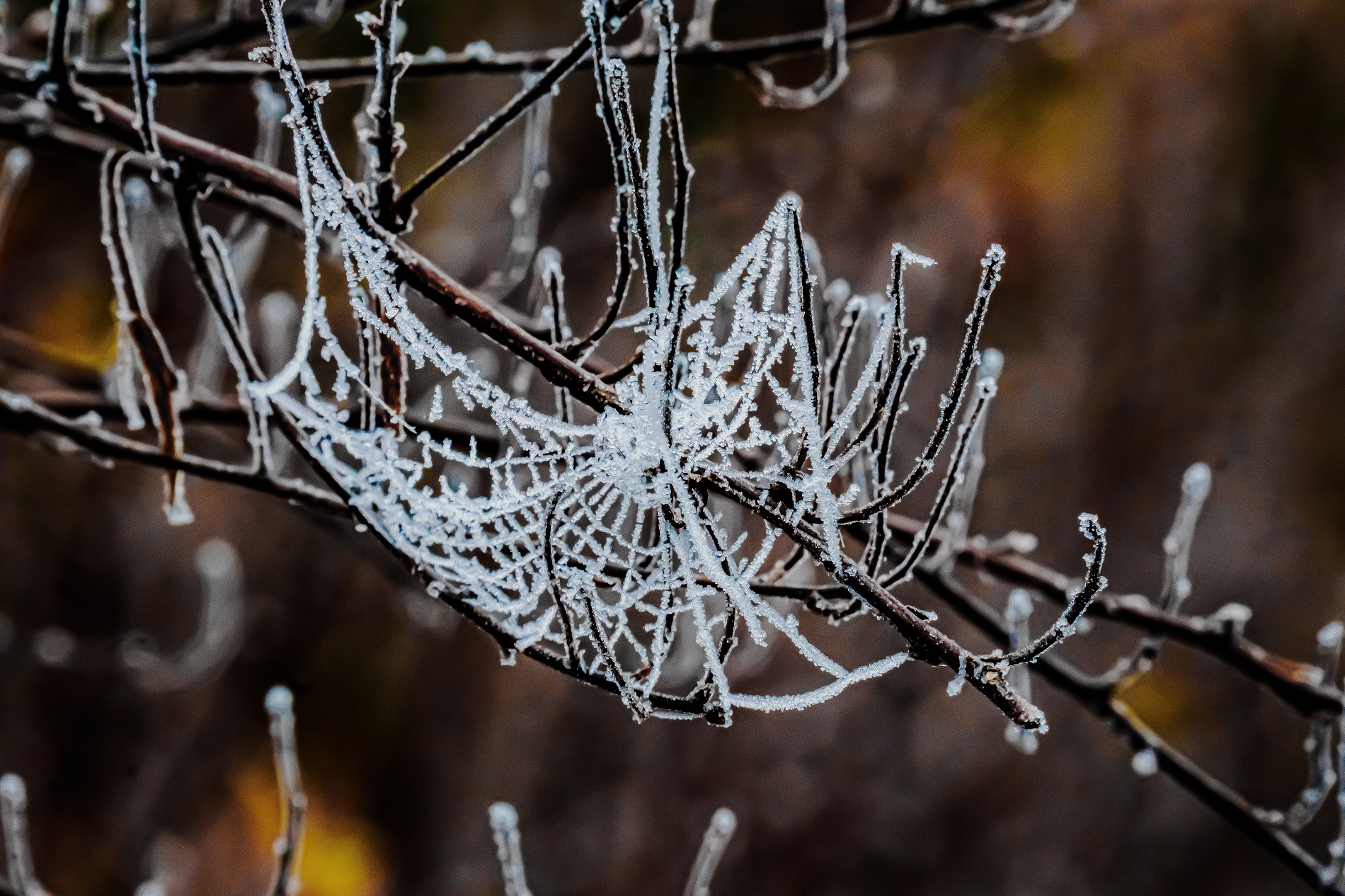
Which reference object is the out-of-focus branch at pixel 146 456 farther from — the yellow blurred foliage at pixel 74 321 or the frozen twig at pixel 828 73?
the yellow blurred foliage at pixel 74 321

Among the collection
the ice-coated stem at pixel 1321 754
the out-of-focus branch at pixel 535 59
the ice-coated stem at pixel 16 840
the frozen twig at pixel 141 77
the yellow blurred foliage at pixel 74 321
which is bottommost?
→ the ice-coated stem at pixel 16 840

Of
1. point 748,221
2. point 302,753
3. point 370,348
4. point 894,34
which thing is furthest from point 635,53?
point 302,753

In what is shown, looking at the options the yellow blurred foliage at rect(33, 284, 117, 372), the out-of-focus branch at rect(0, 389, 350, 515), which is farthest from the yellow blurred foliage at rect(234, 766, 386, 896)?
the out-of-focus branch at rect(0, 389, 350, 515)

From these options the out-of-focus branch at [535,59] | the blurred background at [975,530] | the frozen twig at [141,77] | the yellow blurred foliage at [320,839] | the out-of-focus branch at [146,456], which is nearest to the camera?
the frozen twig at [141,77]

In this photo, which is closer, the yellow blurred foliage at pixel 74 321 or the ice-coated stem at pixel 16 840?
the ice-coated stem at pixel 16 840

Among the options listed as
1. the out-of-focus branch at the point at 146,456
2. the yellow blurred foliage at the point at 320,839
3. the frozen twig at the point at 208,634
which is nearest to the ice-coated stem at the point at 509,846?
the out-of-focus branch at the point at 146,456

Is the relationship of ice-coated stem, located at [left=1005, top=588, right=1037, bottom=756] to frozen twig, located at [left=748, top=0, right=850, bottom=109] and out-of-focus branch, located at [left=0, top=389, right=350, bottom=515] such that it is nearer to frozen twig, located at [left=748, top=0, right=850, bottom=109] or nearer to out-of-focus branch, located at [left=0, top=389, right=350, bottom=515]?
frozen twig, located at [left=748, top=0, right=850, bottom=109]

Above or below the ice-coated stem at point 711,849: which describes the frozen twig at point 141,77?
above

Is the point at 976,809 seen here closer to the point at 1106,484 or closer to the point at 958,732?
the point at 958,732

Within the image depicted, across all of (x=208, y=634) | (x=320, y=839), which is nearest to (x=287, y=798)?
(x=208, y=634)
